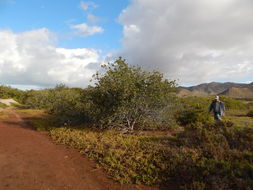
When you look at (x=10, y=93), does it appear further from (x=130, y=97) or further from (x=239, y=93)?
(x=239, y=93)

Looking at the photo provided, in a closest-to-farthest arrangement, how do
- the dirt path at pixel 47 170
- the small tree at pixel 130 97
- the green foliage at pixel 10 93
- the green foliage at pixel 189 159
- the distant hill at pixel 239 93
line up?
1. the green foliage at pixel 189 159
2. the dirt path at pixel 47 170
3. the small tree at pixel 130 97
4. the green foliage at pixel 10 93
5. the distant hill at pixel 239 93

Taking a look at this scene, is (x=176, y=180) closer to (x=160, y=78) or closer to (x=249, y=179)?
(x=249, y=179)

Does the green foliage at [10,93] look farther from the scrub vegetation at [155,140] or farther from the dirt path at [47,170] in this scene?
the dirt path at [47,170]

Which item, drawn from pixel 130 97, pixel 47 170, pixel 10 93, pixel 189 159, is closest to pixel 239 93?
pixel 10 93

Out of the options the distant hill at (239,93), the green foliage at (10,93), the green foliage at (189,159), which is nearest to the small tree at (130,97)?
the green foliage at (189,159)

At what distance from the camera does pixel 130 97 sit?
948cm

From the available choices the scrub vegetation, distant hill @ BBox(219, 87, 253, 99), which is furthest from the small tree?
distant hill @ BBox(219, 87, 253, 99)

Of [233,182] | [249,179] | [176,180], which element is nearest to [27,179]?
[176,180]

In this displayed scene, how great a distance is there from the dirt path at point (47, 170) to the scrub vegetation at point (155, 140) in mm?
461

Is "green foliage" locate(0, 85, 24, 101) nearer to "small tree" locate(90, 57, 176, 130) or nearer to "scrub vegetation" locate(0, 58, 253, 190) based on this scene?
"scrub vegetation" locate(0, 58, 253, 190)

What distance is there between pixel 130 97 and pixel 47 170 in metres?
5.33

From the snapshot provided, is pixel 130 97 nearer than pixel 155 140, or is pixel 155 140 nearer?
pixel 155 140

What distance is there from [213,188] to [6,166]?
5988mm

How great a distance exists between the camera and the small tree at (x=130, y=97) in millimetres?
9469
